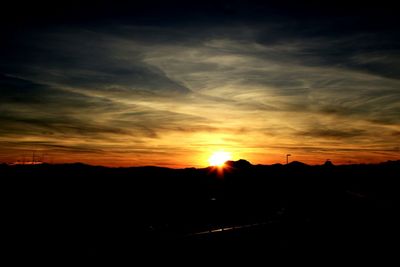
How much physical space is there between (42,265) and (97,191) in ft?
250

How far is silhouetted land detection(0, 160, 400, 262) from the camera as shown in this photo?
39.7 ft

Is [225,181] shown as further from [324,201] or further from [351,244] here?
[351,244]

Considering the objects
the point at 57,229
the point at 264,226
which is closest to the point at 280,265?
the point at 264,226

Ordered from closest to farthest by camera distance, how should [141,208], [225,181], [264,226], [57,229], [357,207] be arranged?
[264,226] < [357,207] < [57,229] < [141,208] < [225,181]

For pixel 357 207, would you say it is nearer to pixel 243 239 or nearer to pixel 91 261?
pixel 243 239

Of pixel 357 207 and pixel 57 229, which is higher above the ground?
pixel 357 207

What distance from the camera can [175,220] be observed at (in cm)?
3975

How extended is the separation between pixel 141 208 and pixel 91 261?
48.3m

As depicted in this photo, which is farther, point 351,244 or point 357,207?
point 357,207

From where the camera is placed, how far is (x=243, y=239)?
572 inches

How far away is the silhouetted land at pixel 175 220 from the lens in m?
12.1

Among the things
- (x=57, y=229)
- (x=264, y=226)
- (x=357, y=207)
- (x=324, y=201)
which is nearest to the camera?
(x=264, y=226)

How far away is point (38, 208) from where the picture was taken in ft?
196

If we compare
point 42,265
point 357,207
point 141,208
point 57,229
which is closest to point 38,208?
point 141,208
